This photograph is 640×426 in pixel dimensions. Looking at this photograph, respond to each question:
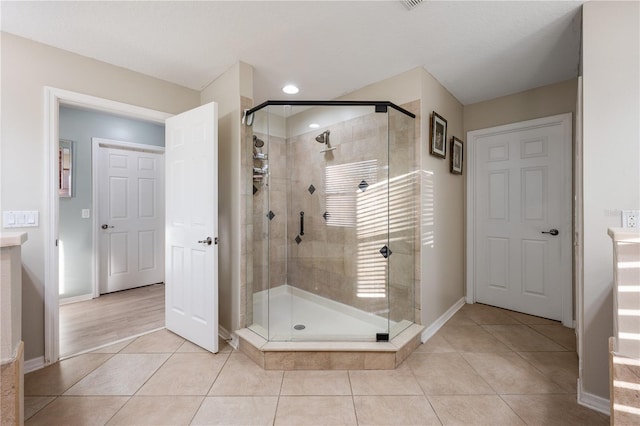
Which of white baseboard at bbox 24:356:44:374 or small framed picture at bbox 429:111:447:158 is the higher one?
small framed picture at bbox 429:111:447:158

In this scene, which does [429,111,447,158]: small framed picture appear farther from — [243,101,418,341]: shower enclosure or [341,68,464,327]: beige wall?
[243,101,418,341]: shower enclosure

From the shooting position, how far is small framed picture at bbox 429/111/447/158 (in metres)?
2.66

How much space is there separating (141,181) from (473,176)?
4.63 m

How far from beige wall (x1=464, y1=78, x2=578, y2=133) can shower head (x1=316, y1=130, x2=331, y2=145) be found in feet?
6.01

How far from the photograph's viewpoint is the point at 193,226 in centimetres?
249

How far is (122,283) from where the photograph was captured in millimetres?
3986

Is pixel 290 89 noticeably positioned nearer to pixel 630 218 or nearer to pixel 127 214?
pixel 630 218

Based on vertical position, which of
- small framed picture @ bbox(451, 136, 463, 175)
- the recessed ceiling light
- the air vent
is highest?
the recessed ceiling light

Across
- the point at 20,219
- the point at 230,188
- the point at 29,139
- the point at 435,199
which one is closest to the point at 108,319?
the point at 20,219

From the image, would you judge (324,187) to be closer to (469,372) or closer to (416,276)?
(416,276)

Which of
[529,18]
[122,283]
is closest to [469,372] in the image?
[529,18]

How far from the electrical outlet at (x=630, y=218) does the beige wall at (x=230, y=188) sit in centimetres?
260

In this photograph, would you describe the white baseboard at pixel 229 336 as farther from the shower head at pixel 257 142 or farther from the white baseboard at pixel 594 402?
the white baseboard at pixel 594 402

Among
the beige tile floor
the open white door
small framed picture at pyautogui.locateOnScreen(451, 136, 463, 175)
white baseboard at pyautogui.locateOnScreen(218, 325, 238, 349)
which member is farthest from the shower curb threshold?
small framed picture at pyautogui.locateOnScreen(451, 136, 463, 175)
